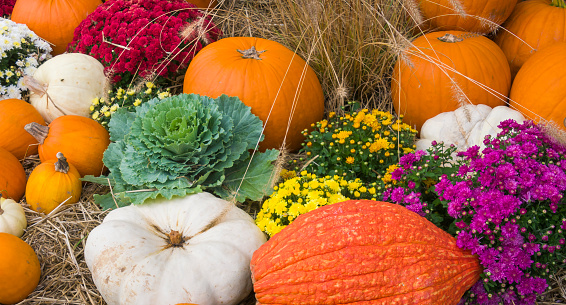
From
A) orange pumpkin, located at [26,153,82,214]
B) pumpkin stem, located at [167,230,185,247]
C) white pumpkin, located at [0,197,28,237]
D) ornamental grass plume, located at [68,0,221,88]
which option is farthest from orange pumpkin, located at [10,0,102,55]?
pumpkin stem, located at [167,230,185,247]

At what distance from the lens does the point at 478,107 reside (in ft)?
9.96

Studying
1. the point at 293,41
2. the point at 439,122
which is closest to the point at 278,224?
the point at 439,122

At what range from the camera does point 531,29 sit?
11.2 feet

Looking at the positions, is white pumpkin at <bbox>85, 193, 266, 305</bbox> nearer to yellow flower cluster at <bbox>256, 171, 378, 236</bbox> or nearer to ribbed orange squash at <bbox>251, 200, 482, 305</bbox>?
yellow flower cluster at <bbox>256, 171, 378, 236</bbox>

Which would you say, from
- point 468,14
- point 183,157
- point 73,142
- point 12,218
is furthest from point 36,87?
point 468,14

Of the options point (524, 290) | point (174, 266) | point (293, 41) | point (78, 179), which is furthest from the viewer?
point (293, 41)

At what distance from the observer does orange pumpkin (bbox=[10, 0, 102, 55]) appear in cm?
412

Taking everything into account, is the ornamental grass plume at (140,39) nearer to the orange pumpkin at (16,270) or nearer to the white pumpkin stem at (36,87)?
the white pumpkin stem at (36,87)

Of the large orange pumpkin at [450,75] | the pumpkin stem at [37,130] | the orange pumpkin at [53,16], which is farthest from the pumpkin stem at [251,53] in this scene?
→ the orange pumpkin at [53,16]

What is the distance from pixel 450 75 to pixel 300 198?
1496 millimetres

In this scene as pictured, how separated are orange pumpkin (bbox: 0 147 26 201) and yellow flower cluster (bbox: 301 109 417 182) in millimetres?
1910

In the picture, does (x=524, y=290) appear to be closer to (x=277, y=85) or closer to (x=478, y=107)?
(x=478, y=107)

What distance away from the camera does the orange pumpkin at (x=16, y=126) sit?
125 inches

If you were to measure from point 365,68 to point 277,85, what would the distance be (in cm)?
83
